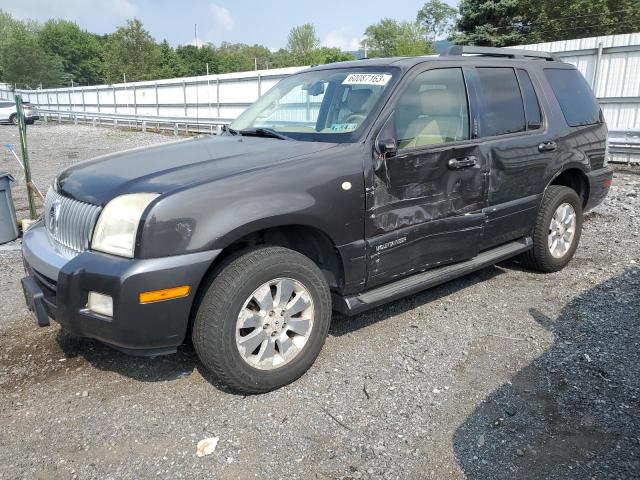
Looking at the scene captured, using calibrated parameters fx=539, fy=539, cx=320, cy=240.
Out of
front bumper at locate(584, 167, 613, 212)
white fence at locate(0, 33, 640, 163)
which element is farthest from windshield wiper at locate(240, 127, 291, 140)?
white fence at locate(0, 33, 640, 163)

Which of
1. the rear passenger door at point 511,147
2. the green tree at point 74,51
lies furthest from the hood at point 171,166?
the green tree at point 74,51

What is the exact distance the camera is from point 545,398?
309cm

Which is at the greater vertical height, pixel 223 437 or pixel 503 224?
pixel 503 224

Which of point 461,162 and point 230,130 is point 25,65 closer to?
point 230,130

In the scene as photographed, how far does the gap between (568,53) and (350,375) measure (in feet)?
41.2

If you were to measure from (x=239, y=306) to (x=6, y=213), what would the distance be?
4.48 m

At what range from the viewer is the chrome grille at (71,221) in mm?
2938

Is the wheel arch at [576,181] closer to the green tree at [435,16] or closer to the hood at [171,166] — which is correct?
the hood at [171,166]

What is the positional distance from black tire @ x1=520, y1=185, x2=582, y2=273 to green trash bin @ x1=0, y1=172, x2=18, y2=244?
18.2 feet

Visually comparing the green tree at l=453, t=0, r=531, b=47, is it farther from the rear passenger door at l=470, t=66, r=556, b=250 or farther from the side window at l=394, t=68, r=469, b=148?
Answer: the side window at l=394, t=68, r=469, b=148

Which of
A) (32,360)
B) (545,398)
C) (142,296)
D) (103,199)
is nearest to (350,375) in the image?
(545,398)

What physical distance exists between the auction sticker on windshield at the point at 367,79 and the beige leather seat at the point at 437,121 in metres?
0.26

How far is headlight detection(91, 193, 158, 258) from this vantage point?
2746 millimetres

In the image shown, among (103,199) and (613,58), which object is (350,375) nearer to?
(103,199)
